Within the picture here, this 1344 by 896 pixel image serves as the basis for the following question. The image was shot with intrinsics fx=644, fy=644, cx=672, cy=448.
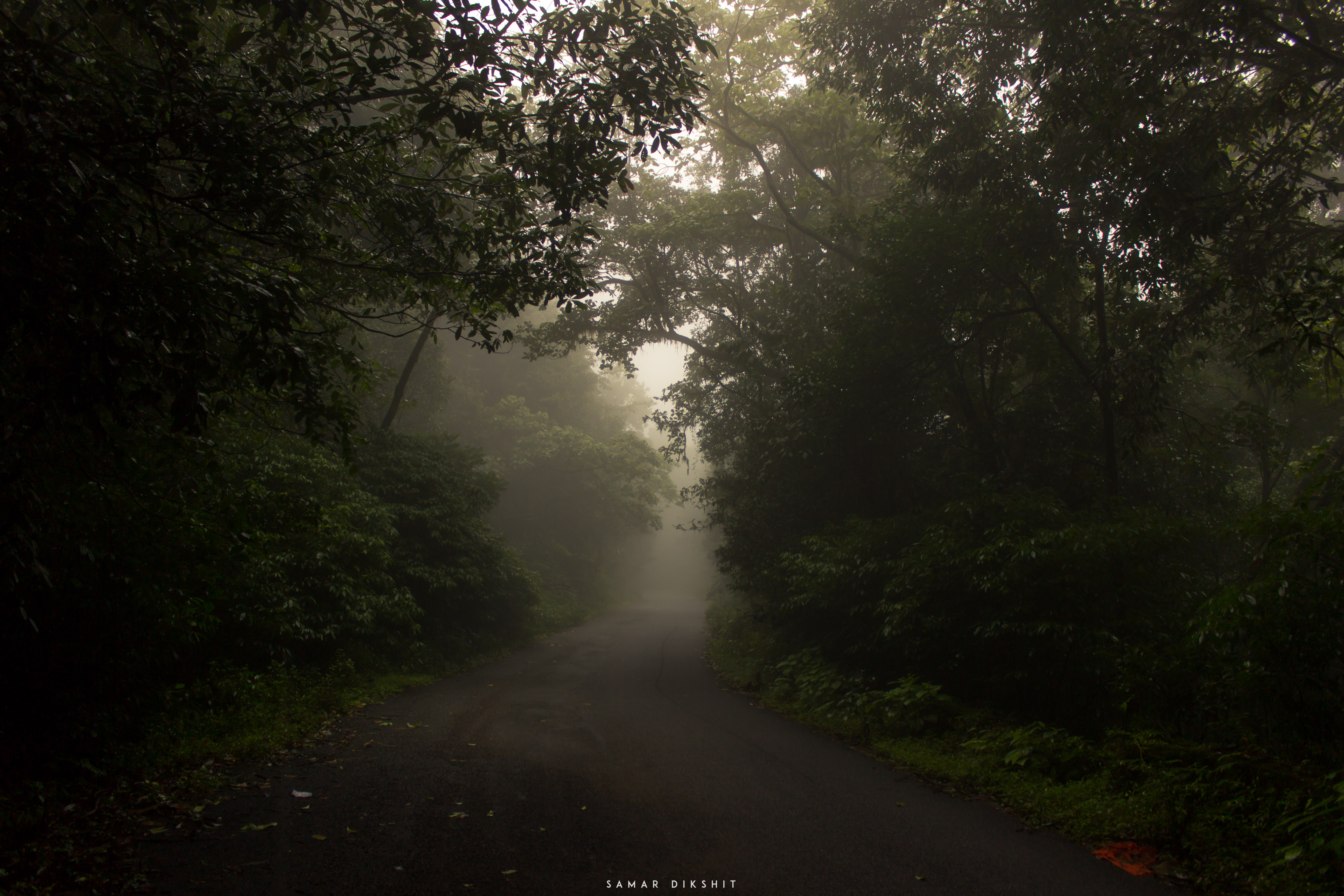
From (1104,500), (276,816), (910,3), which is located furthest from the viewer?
(910,3)

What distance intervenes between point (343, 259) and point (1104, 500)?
9.93m

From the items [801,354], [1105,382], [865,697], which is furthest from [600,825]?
[801,354]

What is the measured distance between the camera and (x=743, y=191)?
652 inches

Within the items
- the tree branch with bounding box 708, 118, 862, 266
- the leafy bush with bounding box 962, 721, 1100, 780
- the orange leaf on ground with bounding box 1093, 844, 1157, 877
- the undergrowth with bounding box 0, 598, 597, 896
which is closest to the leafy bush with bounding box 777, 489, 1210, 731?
the leafy bush with bounding box 962, 721, 1100, 780

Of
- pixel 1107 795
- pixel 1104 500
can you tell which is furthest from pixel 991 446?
pixel 1107 795

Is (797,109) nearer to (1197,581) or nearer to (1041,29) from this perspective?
(1041,29)

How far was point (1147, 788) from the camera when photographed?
4.71 meters

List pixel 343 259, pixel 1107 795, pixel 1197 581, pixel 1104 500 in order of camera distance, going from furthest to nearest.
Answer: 1. pixel 1104 500
2. pixel 1197 581
3. pixel 343 259
4. pixel 1107 795

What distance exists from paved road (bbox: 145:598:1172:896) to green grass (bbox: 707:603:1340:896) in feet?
1.00

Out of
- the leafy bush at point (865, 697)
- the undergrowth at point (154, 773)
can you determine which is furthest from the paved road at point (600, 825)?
the leafy bush at point (865, 697)

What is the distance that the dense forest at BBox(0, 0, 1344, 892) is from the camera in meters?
3.62

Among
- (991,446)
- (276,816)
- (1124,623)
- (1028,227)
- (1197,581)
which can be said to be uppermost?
(1028,227)

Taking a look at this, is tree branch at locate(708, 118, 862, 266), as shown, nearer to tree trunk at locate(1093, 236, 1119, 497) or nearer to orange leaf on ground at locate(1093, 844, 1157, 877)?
tree trunk at locate(1093, 236, 1119, 497)

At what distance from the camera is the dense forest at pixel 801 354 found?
11.9 ft
